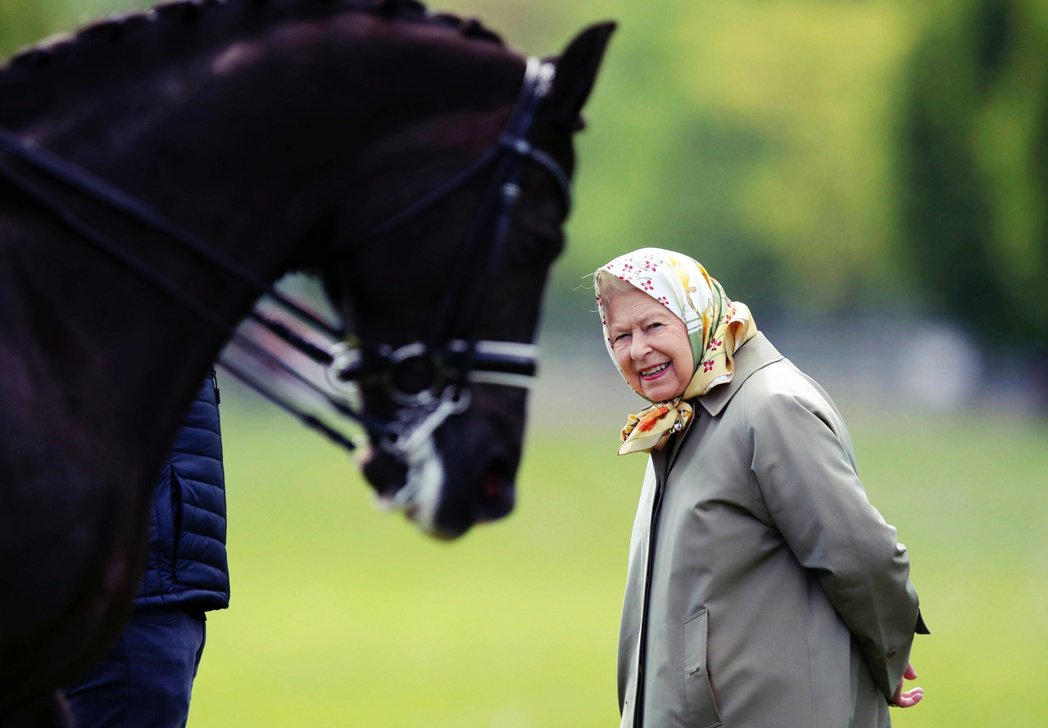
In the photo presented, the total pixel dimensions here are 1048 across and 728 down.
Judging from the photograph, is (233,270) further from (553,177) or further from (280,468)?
(280,468)

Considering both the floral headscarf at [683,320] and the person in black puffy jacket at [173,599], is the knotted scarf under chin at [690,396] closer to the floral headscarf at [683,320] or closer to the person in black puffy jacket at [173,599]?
the floral headscarf at [683,320]

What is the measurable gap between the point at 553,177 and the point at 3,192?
3.69 ft

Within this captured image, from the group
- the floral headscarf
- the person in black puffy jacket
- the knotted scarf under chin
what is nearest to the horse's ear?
the floral headscarf

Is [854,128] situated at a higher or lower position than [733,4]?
lower

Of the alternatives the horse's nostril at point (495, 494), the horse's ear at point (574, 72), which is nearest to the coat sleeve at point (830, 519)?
the horse's nostril at point (495, 494)

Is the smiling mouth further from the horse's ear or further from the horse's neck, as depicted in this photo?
the horse's neck

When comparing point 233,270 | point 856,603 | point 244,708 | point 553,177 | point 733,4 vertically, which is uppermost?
point 733,4

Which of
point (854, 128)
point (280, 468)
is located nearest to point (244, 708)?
point (280, 468)

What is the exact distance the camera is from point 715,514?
324cm

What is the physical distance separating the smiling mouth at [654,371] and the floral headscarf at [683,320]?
6cm

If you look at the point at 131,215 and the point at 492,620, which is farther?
the point at 492,620

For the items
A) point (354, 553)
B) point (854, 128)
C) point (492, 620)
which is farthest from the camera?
point (854, 128)

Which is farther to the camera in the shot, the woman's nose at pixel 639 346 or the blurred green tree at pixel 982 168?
the blurred green tree at pixel 982 168

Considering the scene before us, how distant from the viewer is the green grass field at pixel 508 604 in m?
8.31
